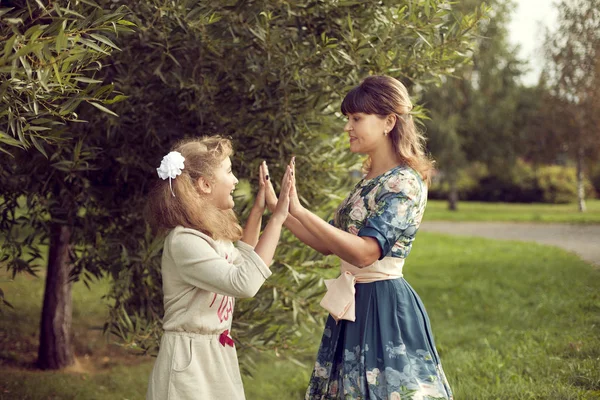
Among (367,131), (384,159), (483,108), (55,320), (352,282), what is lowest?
(55,320)

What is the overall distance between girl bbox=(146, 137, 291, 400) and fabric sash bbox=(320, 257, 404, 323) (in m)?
0.39

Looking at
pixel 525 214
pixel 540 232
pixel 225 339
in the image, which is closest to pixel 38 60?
pixel 225 339

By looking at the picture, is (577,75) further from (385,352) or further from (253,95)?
(385,352)

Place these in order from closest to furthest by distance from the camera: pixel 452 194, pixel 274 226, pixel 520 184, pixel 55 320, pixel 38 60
→ pixel 38 60, pixel 274 226, pixel 55 320, pixel 452 194, pixel 520 184

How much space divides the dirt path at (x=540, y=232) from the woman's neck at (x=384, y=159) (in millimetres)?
8437

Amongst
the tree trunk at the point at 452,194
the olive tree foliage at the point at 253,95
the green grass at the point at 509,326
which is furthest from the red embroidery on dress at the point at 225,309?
the tree trunk at the point at 452,194

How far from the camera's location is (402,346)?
2705mm

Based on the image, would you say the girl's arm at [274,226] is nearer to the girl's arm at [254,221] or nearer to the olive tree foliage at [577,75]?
the girl's arm at [254,221]

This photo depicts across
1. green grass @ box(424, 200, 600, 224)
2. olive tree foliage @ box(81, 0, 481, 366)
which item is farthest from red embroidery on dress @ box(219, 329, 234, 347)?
green grass @ box(424, 200, 600, 224)

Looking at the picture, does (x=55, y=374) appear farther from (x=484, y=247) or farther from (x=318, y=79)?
(x=484, y=247)

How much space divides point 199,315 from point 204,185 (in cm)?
55

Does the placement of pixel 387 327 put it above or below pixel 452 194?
below

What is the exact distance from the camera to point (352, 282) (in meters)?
2.84

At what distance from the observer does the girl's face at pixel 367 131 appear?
111 inches
